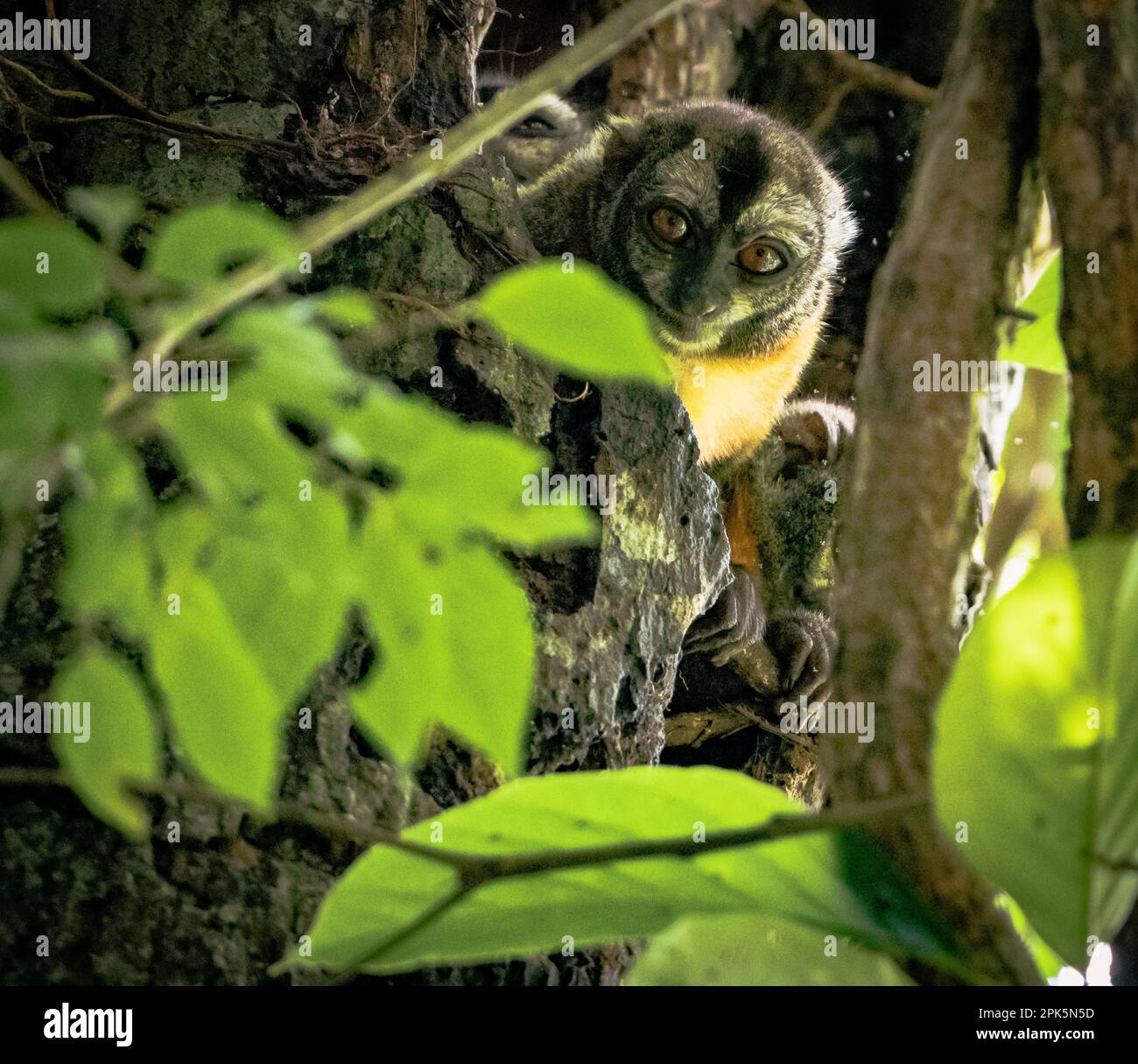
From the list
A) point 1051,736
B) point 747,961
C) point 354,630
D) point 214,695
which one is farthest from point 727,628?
point 214,695

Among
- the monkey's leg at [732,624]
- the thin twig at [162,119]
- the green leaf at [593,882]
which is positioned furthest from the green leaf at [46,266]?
the monkey's leg at [732,624]

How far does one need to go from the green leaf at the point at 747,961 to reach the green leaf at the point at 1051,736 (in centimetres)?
17

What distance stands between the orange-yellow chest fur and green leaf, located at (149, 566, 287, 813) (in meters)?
2.84

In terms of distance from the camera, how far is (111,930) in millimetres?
1348

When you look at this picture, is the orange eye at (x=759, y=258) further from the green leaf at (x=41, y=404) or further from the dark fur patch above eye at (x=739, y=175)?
the green leaf at (x=41, y=404)

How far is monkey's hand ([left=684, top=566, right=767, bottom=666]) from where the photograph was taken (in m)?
2.69

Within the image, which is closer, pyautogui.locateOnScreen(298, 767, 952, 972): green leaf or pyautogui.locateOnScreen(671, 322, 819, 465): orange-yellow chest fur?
pyautogui.locateOnScreen(298, 767, 952, 972): green leaf

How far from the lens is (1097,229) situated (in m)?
1.12

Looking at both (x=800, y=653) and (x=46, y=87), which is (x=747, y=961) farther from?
(x=800, y=653)

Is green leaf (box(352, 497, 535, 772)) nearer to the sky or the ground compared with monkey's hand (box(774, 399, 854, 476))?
nearer to the ground

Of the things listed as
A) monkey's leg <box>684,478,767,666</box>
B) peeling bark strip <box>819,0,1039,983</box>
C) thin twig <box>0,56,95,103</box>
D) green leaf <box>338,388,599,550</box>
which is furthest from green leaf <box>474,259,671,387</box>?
monkey's leg <box>684,478,767,666</box>

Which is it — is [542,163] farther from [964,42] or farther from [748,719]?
[964,42]

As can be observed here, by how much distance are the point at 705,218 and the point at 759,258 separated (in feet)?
0.73

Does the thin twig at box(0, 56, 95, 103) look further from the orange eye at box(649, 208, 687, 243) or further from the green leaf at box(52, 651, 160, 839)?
the orange eye at box(649, 208, 687, 243)
